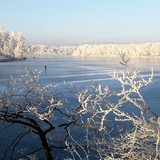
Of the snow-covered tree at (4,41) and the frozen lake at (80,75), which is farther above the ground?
the snow-covered tree at (4,41)

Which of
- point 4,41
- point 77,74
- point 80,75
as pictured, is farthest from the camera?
point 4,41

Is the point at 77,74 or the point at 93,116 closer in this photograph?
the point at 93,116

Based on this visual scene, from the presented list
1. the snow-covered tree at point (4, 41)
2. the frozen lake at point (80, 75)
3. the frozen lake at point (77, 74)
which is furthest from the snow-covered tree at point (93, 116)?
the snow-covered tree at point (4, 41)

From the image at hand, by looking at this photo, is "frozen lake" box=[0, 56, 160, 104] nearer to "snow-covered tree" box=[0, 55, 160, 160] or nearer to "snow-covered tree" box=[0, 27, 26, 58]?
"snow-covered tree" box=[0, 55, 160, 160]

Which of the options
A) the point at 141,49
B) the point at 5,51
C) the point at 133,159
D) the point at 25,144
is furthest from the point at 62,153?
the point at 141,49

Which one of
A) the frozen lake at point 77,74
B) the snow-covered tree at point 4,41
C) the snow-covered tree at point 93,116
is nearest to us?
the snow-covered tree at point 93,116

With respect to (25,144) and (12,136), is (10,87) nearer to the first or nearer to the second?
(25,144)

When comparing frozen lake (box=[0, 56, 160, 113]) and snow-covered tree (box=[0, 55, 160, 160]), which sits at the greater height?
snow-covered tree (box=[0, 55, 160, 160])

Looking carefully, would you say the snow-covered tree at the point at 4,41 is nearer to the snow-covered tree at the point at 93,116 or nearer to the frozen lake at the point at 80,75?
the frozen lake at the point at 80,75

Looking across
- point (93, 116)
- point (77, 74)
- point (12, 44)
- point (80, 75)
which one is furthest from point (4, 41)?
point (93, 116)

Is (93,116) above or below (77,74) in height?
above

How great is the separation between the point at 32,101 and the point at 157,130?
3.66 m

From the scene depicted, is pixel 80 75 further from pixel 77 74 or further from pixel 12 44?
pixel 12 44

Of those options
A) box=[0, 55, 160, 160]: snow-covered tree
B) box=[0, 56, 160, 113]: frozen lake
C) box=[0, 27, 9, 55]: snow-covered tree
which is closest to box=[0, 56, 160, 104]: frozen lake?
box=[0, 56, 160, 113]: frozen lake
